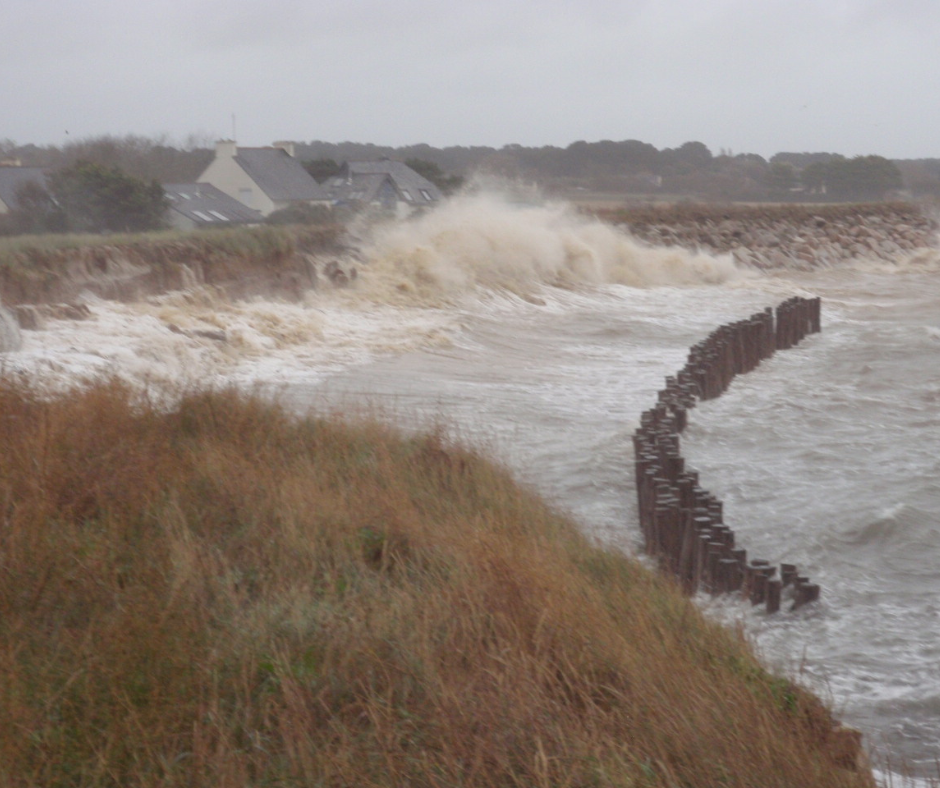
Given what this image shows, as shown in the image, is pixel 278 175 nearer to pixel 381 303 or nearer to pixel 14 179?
pixel 14 179

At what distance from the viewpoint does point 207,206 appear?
36844 mm

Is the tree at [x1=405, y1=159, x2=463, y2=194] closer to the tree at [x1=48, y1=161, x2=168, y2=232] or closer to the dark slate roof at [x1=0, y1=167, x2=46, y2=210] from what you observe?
the dark slate roof at [x1=0, y1=167, x2=46, y2=210]

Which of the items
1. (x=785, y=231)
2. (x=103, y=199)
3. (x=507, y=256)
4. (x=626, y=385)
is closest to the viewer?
(x=626, y=385)

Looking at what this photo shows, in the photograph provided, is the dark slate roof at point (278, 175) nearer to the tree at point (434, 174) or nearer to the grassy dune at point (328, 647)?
the tree at point (434, 174)

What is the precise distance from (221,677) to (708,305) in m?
29.2

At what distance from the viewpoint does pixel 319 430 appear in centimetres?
913

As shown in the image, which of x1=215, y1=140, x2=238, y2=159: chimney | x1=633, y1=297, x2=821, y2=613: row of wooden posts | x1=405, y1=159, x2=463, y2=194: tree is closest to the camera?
x1=633, y1=297, x2=821, y2=613: row of wooden posts

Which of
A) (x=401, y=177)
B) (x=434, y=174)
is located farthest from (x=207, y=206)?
(x=434, y=174)

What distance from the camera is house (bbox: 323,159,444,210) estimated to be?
4450cm

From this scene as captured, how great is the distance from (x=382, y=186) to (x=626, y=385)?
29735mm

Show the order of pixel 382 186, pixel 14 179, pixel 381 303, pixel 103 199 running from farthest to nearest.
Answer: pixel 382 186 < pixel 14 179 < pixel 103 199 < pixel 381 303

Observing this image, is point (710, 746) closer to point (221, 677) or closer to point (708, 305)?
point (221, 677)

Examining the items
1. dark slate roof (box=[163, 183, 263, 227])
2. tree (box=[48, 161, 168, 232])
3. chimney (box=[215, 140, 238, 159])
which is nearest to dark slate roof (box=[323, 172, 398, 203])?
chimney (box=[215, 140, 238, 159])

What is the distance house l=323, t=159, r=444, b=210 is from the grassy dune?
35494mm
